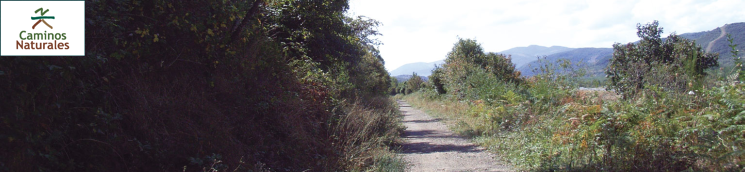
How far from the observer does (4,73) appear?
3.34 m

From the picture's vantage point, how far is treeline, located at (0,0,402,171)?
3.53 meters

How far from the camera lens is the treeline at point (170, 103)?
11.6ft

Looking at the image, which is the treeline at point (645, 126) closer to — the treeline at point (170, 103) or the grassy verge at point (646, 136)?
the grassy verge at point (646, 136)

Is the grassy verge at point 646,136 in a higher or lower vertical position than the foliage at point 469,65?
lower

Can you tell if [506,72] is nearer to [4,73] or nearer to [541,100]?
[541,100]

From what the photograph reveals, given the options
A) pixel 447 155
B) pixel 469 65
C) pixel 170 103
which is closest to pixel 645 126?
pixel 447 155

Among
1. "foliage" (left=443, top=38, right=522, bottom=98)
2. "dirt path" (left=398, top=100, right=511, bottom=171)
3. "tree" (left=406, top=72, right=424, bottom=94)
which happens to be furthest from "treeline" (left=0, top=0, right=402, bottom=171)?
"tree" (left=406, top=72, right=424, bottom=94)

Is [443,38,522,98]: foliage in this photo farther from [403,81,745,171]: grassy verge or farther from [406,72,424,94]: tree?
[406,72,424,94]: tree

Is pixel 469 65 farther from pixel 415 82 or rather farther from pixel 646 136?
pixel 415 82

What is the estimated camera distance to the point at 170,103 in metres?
4.79

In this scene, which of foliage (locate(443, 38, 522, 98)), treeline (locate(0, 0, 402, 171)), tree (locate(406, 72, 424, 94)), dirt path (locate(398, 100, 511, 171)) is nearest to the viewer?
treeline (locate(0, 0, 402, 171))

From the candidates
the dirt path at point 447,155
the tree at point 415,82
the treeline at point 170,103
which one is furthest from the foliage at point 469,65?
the tree at point 415,82

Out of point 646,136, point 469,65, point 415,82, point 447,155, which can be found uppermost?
point 469,65

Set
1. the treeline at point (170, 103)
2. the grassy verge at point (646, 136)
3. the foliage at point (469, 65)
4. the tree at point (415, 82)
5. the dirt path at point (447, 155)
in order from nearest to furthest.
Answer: the treeline at point (170, 103) < the grassy verge at point (646, 136) < the dirt path at point (447, 155) < the foliage at point (469, 65) < the tree at point (415, 82)
